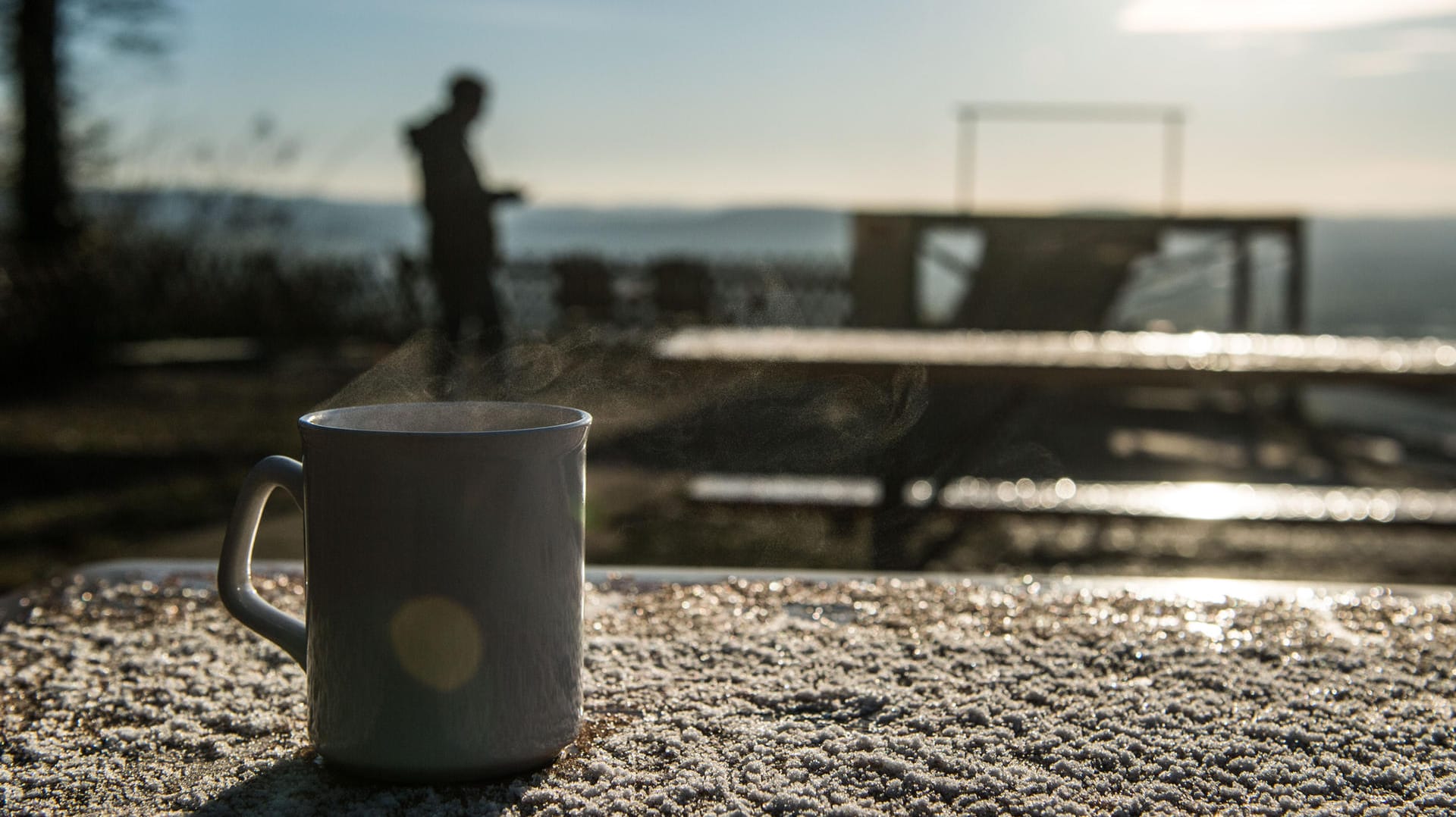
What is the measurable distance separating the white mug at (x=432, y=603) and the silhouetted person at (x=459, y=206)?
3588 mm

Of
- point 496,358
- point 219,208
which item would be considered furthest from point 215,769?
point 219,208

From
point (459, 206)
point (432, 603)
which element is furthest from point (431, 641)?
point (459, 206)

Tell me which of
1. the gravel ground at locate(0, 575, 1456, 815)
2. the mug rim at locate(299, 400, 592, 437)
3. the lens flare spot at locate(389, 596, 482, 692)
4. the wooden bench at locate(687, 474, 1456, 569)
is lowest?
the wooden bench at locate(687, 474, 1456, 569)

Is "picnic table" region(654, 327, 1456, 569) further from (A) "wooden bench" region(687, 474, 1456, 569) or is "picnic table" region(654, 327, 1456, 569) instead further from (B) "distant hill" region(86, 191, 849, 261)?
(B) "distant hill" region(86, 191, 849, 261)

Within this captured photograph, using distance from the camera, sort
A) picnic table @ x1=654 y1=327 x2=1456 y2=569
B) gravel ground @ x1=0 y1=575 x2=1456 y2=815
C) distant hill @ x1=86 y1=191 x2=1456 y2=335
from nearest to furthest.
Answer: gravel ground @ x1=0 y1=575 x2=1456 y2=815, picnic table @ x1=654 y1=327 x2=1456 y2=569, distant hill @ x1=86 y1=191 x2=1456 y2=335

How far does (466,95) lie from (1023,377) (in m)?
2.40

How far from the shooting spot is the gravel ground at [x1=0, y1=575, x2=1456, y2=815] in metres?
0.50

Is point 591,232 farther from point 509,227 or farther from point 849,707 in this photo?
point 849,707

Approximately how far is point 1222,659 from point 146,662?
631 millimetres

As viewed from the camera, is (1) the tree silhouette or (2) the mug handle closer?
(2) the mug handle

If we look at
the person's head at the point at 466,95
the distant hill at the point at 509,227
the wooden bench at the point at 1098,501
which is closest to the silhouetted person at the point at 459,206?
the person's head at the point at 466,95

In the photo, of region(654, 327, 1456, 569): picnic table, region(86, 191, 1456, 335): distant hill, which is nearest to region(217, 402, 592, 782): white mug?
region(654, 327, 1456, 569): picnic table

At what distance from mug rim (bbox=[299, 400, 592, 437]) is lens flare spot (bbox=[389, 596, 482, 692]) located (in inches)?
3.0

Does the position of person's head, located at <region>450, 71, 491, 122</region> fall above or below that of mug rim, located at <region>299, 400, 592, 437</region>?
above
